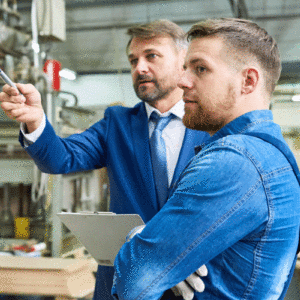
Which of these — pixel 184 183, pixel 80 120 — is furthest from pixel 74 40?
pixel 184 183

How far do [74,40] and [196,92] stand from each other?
316 inches

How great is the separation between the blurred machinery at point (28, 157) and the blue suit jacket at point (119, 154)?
4.45 feet

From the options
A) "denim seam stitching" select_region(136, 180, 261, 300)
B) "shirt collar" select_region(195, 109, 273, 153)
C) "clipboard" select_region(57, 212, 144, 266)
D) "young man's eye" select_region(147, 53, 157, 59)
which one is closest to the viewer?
"denim seam stitching" select_region(136, 180, 261, 300)

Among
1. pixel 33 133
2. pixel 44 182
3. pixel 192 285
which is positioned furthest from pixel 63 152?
pixel 44 182

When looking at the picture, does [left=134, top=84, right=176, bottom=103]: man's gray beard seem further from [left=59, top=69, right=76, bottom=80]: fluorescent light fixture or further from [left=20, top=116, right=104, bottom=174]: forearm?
[left=59, top=69, right=76, bottom=80]: fluorescent light fixture

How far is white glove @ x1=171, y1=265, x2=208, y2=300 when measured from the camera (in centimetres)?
67

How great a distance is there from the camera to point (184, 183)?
0.67 m

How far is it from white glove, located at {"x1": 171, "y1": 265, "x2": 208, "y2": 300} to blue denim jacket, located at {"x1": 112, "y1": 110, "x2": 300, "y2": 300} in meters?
0.02

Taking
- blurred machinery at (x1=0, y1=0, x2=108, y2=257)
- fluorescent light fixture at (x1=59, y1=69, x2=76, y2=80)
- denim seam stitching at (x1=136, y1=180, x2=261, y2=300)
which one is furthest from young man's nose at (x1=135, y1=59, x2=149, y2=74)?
fluorescent light fixture at (x1=59, y1=69, x2=76, y2=80)

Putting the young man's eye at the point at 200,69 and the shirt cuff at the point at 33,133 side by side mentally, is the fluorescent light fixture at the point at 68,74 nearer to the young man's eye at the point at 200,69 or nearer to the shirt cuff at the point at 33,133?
the shirt cuff at the point at 33,133

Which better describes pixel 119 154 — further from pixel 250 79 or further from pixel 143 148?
pixel 250 79

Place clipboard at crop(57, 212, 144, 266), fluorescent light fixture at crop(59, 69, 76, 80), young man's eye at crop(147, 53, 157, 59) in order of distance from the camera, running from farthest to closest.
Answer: fluorescent light fixture at crop(59, 69, 76, 80), young man's eye at crop(147, 53, 157, 59), clipboard at crop(57, 212, 144, 266)

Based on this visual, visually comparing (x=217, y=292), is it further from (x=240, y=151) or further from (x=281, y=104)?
Answer: (x=281, y=104)

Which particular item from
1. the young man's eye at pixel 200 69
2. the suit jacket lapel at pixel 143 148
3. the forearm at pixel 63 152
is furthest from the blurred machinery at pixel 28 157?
the young man's eye at pixel 200 69
